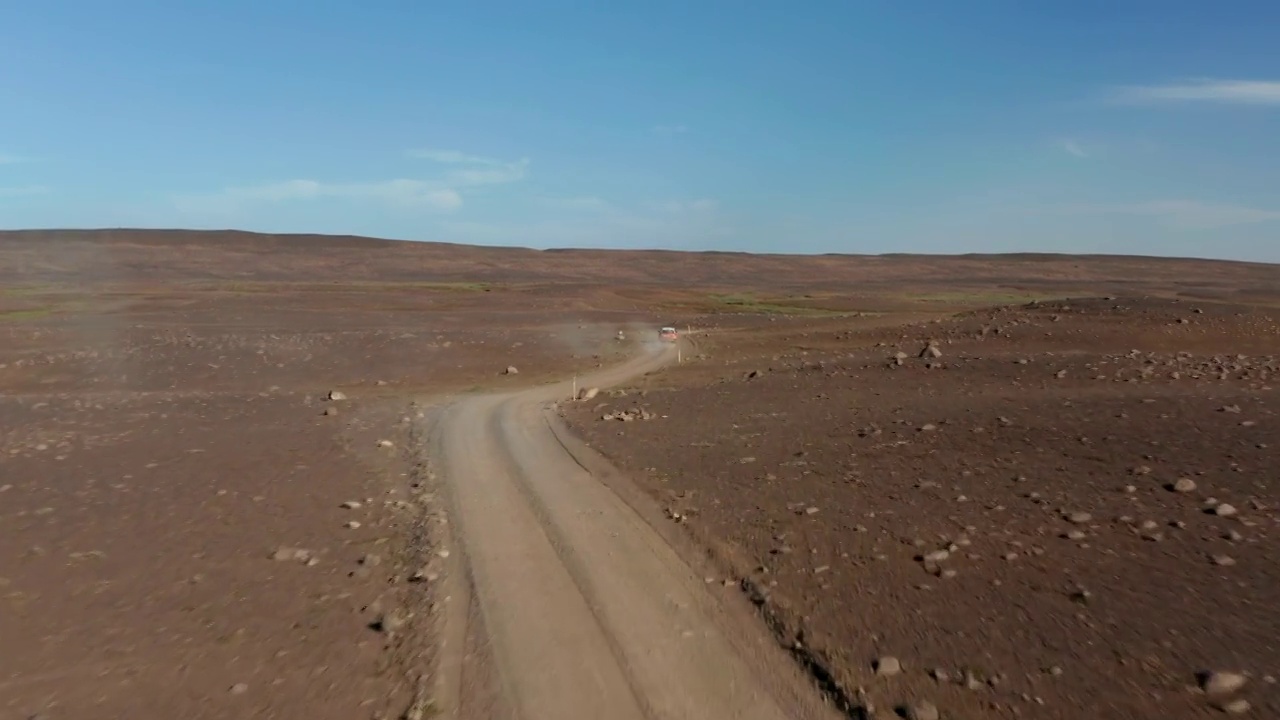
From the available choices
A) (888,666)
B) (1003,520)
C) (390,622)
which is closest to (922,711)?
(888,666)

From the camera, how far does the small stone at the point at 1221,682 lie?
653 centimetres

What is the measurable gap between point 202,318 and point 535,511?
48.6 meters

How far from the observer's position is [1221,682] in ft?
21.7

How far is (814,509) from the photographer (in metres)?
12.2

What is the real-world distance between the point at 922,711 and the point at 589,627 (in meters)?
2.91

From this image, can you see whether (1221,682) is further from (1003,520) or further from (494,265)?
(494,265)

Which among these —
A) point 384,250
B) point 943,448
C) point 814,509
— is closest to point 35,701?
point 814,509

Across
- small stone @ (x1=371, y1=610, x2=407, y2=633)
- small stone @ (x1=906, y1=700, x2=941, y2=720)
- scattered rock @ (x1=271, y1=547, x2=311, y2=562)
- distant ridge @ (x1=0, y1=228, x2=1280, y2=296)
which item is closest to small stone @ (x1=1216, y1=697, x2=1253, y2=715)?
small stone @ (x1=906, y1=700, x2=941, y2=720)

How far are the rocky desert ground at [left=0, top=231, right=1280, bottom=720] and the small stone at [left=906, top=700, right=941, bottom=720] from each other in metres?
0.03

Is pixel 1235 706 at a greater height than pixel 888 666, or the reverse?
pixel 1235 706

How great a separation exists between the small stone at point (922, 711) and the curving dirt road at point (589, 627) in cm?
57

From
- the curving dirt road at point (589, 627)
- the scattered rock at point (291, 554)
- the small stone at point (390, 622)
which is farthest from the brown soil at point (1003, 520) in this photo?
the scattered rock at point (291, 554)

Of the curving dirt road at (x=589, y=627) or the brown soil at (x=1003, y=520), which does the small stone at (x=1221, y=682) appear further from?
the curving dirt road at (x=589, y=627)

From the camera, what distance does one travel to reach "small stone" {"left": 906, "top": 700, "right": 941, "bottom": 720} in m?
6.50
